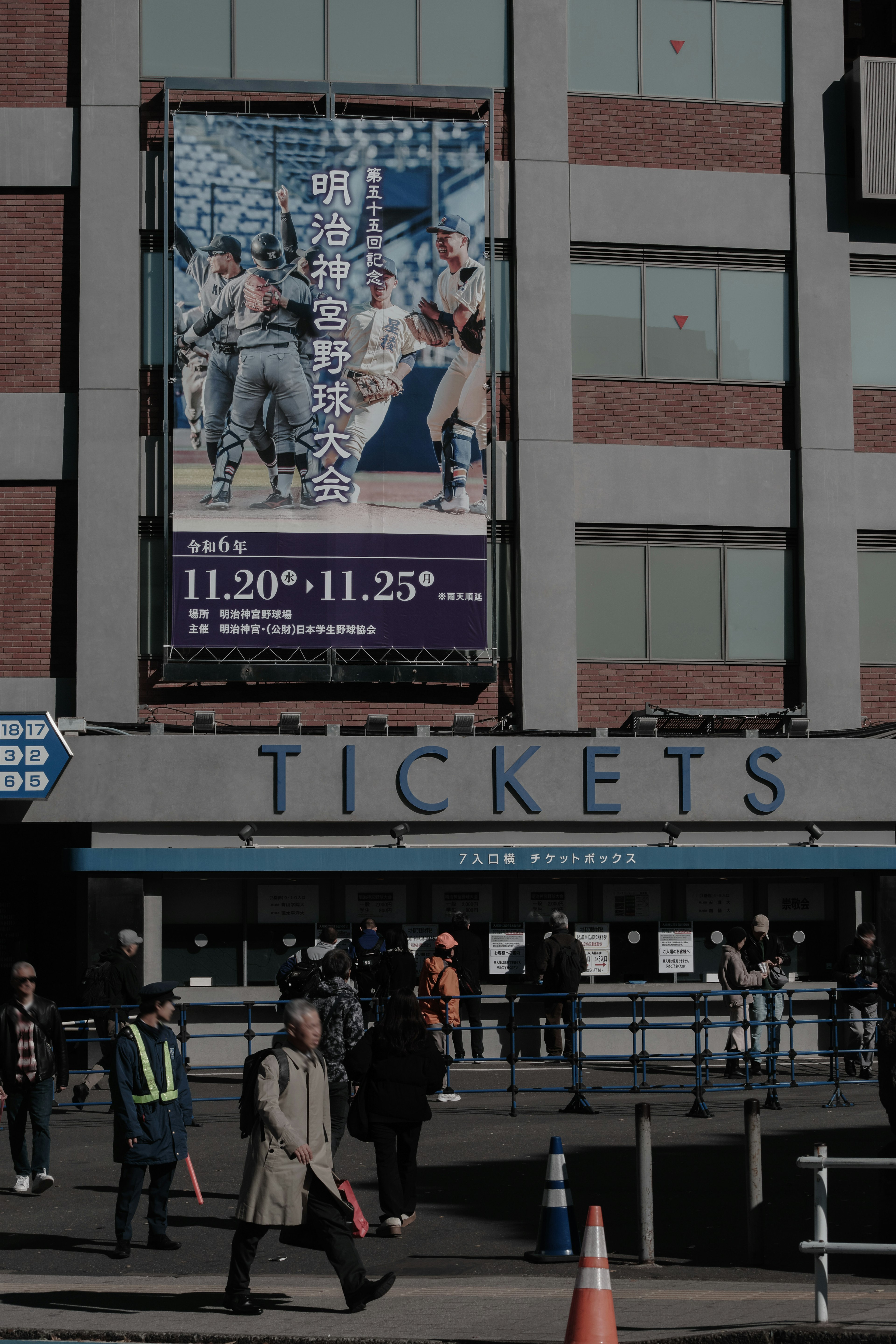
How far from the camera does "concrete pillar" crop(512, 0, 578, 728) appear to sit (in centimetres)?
2316

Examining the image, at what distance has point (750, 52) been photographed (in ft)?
81.7

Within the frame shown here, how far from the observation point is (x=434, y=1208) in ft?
40.6

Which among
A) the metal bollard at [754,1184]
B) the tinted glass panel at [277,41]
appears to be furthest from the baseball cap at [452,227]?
the metal bollard at [754,1184]

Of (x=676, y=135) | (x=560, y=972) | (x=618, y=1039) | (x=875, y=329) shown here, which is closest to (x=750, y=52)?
(x=676, y=135)

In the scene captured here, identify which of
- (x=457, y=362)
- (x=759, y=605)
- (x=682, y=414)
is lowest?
(x=759, y=605)

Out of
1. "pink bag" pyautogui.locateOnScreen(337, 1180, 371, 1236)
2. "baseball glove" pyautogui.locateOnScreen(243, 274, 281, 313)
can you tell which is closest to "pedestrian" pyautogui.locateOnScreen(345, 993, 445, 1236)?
"pink bag" pyautogui.locateOnScreen(337, 1180, 371, 1236)

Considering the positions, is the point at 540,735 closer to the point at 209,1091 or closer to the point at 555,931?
the point at 555,931

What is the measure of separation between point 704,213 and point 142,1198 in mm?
16791

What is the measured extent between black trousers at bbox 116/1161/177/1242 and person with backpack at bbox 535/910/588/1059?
8.59 meters

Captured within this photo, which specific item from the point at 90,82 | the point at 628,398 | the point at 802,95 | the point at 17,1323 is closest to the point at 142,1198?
the point at 17,1323

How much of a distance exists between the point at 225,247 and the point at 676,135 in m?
6.91

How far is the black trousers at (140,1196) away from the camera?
10.9 metres

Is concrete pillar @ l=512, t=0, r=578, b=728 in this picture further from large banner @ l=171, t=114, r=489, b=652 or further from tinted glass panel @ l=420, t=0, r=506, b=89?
large banner @ l=171, t=114, r=489, b=652

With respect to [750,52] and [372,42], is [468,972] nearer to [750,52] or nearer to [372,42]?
[372,42]
